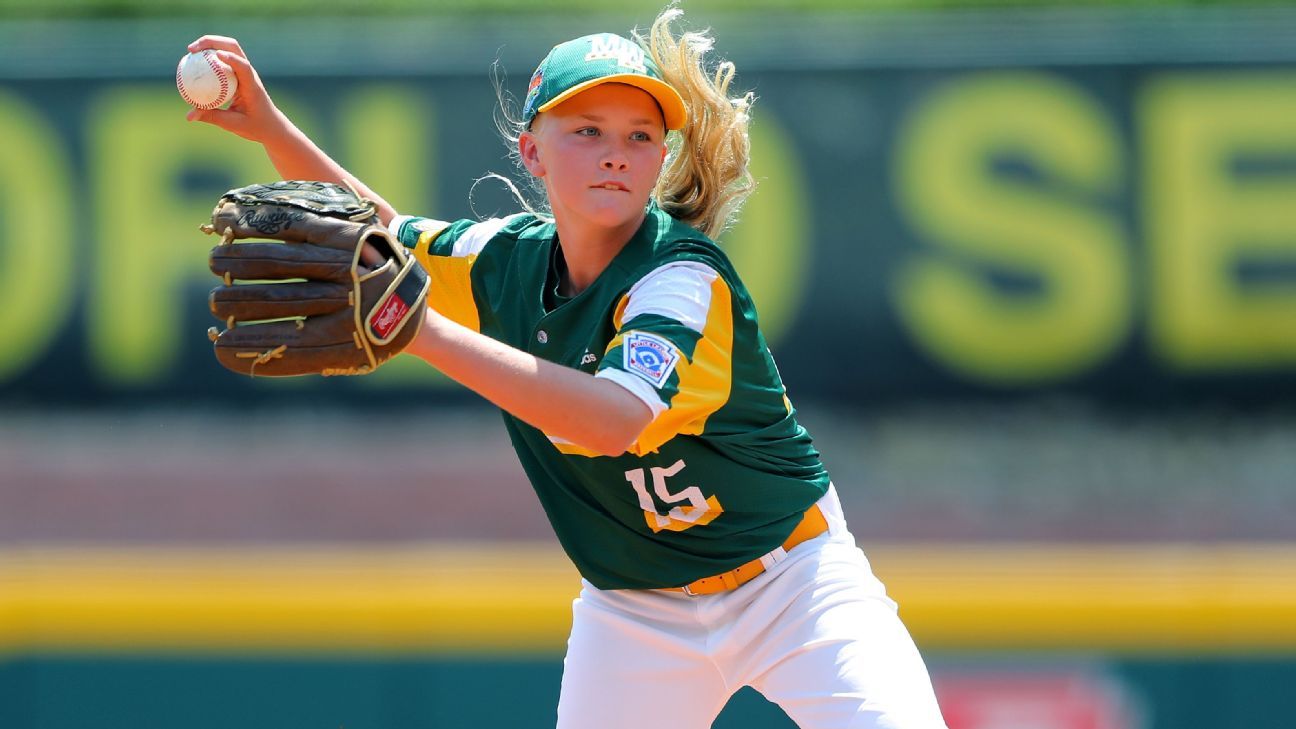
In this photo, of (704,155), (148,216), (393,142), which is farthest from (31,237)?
(704,155)

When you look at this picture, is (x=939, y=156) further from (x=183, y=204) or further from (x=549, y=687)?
(x=183, y=204)

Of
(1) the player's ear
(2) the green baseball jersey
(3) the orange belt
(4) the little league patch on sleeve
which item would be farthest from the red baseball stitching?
(3) the orange belt

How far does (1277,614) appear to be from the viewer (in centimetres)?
438

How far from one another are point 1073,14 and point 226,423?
3722 mm

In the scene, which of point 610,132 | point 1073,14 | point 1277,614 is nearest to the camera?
point 610,132

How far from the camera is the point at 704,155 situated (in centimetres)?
289

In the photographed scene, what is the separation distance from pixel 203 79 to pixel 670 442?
1179 mm

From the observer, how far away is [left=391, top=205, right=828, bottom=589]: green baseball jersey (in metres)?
2.42

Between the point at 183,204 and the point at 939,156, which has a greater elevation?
the point at 939,156

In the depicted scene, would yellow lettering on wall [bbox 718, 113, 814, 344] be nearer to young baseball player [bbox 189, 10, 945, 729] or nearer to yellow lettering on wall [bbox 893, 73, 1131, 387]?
yellow lettering on wall [bbox 893, 73, 1131, 387]

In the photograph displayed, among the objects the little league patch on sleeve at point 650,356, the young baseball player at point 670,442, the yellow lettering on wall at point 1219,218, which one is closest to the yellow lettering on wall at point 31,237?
the young baseball player at point 670,442

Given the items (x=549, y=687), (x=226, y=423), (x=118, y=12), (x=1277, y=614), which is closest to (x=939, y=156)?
(x=1277, y=614)

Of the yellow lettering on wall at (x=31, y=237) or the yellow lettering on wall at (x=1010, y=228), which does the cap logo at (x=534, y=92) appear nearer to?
the yellow lettering on wall at (x=1010, y=228)

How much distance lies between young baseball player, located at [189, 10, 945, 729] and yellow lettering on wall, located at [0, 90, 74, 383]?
2.50m
